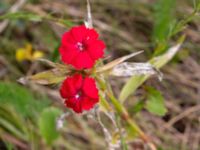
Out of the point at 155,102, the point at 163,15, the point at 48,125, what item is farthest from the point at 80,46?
the point at 163,15

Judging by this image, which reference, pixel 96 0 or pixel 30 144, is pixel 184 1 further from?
pixel 30 144

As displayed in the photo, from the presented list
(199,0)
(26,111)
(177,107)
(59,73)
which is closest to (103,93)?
(59,73)

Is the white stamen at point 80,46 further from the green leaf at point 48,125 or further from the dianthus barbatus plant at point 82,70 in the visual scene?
the green leaf at point 48,125

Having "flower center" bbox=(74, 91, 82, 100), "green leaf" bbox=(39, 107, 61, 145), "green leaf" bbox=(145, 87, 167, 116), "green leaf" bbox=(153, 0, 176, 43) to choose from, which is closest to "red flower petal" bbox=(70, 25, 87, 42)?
"flower center" bbox=(74, 91, 82, 100)

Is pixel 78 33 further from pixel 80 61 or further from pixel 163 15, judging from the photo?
pixel 163 15

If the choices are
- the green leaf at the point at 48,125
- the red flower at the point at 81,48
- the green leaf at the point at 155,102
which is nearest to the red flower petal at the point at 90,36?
the red flower at the point at 81,48
